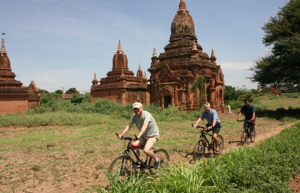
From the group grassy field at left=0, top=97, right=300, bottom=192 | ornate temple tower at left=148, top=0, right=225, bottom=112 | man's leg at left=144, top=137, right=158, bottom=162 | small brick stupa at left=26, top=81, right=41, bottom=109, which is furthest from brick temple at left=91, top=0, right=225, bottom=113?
man's leg at left=144, top=137, right=158, bottom=162

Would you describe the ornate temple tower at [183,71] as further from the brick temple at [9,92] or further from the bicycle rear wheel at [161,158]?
the bicycle rear wheel at [161,158]

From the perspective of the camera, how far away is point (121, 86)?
20.8 metres

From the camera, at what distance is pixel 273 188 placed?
3736 mm

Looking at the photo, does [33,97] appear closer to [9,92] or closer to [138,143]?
[9,92]

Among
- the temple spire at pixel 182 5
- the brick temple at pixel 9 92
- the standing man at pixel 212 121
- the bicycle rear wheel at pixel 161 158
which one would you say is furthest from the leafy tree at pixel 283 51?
the brick temple at pixel 9 92

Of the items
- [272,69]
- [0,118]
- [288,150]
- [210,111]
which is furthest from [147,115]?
[272,69]

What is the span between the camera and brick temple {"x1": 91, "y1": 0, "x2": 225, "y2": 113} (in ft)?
58.4

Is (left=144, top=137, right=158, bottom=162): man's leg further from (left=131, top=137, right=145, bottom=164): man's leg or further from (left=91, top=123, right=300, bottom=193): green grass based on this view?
(left=91, top=123, right=300, bottom=193): green grass

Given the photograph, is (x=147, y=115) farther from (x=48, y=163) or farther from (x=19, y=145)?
(x=19, y=145)

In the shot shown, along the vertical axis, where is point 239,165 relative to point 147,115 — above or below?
below

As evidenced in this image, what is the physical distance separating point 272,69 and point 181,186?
17.2m

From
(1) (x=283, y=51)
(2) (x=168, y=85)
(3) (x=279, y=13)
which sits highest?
(3) (x=279, y=13)

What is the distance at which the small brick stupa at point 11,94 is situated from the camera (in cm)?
1755

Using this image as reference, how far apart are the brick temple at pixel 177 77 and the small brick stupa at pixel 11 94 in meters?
6.86
